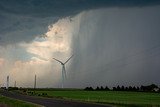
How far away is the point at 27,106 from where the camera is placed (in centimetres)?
7600

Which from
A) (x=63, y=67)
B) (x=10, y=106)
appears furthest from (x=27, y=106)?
(x=63, y=67)

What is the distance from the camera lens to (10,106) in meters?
80.2

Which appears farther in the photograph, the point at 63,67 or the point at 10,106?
the point at 63,67

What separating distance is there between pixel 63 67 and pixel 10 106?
336 feet

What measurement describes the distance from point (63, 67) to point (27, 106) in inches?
4192

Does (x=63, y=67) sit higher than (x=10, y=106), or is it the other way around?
(x=63, y=67)

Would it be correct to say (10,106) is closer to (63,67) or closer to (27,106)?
(27,106)

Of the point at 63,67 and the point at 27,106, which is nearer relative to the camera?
the point at 27,106

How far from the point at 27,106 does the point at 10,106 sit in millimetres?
6026

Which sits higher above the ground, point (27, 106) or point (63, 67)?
point (63, 67)
